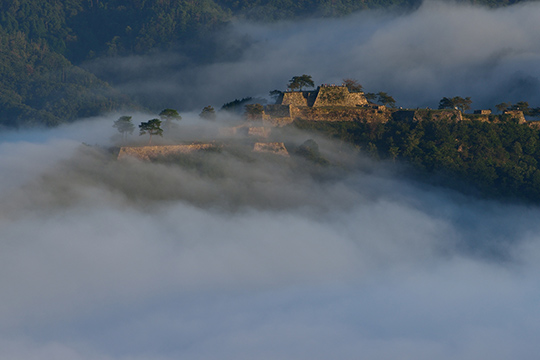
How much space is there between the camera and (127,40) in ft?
653

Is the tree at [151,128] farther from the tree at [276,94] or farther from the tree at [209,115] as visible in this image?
the tree at [276,94]

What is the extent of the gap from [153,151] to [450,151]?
21.7 metres

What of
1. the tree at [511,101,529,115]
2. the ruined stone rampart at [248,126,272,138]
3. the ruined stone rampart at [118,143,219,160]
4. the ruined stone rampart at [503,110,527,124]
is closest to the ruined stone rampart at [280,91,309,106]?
the ruined stone rampart at [248,126,272,138]

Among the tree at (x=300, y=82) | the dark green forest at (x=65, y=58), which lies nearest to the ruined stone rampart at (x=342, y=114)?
the tree at (x=300, y=82)

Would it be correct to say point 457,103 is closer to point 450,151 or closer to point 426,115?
point 426,115

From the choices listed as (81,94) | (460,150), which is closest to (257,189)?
(460,150)

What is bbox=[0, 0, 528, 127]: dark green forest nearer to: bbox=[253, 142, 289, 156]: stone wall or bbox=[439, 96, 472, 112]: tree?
bbox=[439, 96, 472, 112]: tree

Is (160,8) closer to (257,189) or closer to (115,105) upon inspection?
(115,105)

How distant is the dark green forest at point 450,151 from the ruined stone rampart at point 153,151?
29.2 feet

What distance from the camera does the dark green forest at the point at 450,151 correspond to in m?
90.5

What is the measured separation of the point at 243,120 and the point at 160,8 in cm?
11221

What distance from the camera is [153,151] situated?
278 feet

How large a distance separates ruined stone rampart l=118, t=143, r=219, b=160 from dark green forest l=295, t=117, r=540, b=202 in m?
8.90

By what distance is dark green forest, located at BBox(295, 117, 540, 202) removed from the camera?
90.5m
